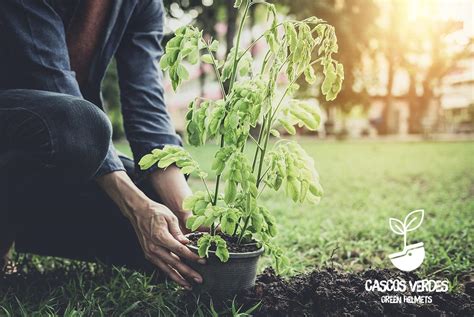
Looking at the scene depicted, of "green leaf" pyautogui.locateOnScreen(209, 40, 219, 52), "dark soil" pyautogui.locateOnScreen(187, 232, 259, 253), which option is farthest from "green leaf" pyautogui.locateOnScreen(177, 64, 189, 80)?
"dark soil" pyautogui.locateOnScreen(187, 232, 259, 253)

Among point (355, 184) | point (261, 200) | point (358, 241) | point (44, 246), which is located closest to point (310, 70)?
point (44, 246)

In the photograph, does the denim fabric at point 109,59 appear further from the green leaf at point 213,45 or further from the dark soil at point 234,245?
the green leaf at point 213,45

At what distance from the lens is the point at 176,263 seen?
5.74 ft

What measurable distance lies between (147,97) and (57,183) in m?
0.59

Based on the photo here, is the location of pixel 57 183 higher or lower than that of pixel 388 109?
higher

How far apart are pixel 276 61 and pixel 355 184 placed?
4.77 m

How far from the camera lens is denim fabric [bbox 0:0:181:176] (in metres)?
1.82

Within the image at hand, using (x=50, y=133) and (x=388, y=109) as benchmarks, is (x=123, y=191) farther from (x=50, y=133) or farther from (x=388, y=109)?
(x=388, y=109)

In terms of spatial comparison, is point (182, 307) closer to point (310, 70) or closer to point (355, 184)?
point (310, 70)

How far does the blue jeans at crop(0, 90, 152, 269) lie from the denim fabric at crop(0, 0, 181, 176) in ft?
0.34

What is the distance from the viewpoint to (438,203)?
4.79m

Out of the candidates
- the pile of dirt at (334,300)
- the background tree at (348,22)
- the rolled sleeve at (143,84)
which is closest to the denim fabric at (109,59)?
the rolled sleeve at (143,84)

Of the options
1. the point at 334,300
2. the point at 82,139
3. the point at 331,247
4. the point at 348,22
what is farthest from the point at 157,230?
the point at 348,22

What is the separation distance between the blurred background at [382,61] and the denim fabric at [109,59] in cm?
1265
